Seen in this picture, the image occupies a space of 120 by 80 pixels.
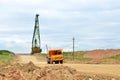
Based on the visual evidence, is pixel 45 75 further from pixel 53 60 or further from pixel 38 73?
pixel 53 60

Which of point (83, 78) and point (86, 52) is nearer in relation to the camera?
point (83, 78)

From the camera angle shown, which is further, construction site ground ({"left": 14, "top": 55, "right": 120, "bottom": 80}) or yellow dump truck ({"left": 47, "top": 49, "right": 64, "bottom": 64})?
yellow dump truck ({"left": 47, "top": 49, "right": 64, "bottom": 64})

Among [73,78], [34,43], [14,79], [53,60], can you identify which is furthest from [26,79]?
[34,43]

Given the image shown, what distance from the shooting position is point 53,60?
222ft

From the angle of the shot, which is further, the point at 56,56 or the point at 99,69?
the point at 56,56

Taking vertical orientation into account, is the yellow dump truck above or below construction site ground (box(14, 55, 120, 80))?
above

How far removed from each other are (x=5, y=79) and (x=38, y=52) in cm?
10887

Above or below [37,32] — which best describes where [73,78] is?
below

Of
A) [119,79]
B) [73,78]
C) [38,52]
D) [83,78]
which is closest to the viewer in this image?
[73,78]

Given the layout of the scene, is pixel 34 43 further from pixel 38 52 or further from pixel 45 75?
pixel 45 75

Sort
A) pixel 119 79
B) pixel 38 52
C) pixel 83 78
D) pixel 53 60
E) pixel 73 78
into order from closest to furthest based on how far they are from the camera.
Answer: pixel 73 78 → pixel 83 78 → pixel 119 79 → pixel 53 60 → pixel 38 52

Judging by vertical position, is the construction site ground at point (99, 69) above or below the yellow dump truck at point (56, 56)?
below

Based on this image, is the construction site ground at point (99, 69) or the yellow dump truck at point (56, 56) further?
the yellow dump truck at point (56, 56)

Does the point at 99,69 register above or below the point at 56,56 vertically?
below
